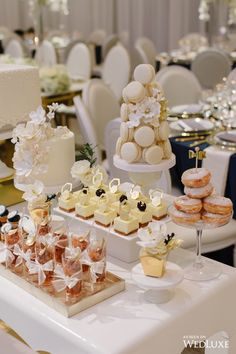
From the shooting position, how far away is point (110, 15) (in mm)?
8789

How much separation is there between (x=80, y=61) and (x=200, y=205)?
5.01m

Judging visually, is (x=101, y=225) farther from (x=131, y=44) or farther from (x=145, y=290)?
(x=131, y=44)

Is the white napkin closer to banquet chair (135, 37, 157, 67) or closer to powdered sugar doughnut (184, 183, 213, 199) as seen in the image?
powdered sugar doughnut (184, 183, 213, 199)

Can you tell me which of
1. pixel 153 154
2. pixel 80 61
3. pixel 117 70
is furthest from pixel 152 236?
pixel 80 61

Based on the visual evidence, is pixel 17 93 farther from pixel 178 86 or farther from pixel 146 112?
pixel 178 86

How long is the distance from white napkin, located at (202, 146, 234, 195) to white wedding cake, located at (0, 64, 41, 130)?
92 centimetres

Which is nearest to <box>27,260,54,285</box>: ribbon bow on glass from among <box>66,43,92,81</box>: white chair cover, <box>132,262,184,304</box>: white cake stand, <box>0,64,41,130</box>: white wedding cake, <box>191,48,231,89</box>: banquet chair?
<box>132,262,184,304</box>: white cake stand

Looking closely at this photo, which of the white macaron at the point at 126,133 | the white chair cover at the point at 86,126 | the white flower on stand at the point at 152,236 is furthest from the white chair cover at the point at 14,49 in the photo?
the white flower on stand at the point at 152,236

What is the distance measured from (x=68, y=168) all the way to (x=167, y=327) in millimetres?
792

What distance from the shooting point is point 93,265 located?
141 centimetres

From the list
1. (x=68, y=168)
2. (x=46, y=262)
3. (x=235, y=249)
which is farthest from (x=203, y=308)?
(x=235, y=249)

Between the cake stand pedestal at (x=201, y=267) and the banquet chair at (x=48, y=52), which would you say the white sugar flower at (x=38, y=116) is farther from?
the banquet chair at (x=48, y=52)

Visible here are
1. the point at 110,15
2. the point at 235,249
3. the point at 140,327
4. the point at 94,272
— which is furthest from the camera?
the point at 110,15

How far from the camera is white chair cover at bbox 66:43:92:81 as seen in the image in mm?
6176
